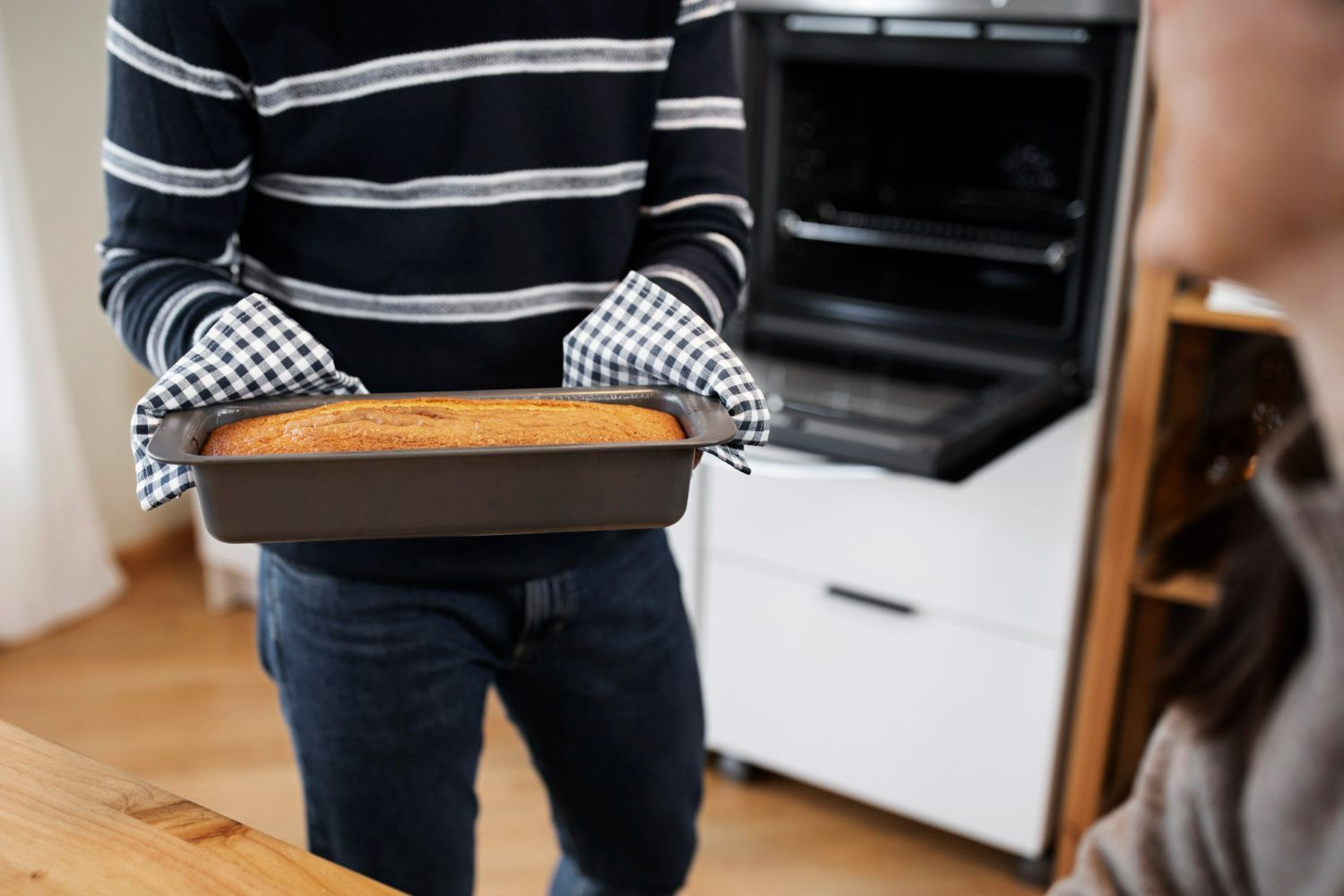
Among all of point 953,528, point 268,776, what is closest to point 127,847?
point 953,528

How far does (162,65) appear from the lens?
88 centimetres

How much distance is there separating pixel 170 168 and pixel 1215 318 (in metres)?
1.09

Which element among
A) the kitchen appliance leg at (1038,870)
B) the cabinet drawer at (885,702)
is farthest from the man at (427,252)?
the kitchen appliance leg at (1038,870)

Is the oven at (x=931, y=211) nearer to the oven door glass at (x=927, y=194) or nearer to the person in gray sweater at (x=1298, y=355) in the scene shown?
the oven door glass at (x=927, y=194)

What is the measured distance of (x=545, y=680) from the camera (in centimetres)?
107

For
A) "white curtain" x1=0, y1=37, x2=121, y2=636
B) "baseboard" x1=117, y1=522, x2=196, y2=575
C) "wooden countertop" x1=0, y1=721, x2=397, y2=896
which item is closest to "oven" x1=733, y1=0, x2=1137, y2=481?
"wooden countertop" x1=0, y1=721, x2=397, y2=896

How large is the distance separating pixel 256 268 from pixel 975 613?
106cm

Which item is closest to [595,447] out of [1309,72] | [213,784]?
[1309,72]

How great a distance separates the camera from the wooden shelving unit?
1.51 meters

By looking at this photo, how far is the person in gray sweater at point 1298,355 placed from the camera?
1.32ft

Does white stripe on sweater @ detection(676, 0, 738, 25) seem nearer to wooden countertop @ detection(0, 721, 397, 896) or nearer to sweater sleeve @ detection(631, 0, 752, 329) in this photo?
sweater sleeve @ detection(631, 0, 752, 329)

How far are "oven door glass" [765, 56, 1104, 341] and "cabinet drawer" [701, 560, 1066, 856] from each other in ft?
1.35

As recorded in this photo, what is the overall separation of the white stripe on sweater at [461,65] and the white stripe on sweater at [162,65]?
0.10 feet

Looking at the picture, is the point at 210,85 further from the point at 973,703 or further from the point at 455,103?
the point at 973,703
